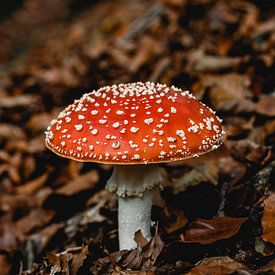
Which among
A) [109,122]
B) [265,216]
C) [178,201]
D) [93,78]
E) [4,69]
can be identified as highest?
[109,122]

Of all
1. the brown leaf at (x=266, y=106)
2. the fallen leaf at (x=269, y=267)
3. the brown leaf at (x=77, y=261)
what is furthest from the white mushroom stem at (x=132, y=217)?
the brown leaf at (x=266, y=106)

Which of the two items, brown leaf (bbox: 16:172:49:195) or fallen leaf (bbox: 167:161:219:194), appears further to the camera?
brown leaf (bbox: 16:172:49:195)

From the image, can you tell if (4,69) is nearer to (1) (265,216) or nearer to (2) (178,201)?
(2) (178,201)

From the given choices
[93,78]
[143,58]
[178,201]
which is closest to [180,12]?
[143,58]

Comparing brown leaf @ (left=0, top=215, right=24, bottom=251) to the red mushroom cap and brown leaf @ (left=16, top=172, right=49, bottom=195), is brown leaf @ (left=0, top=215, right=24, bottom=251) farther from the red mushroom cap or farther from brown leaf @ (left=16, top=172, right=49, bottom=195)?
the red mushroom cap

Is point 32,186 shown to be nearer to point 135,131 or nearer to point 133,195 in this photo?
point 133,195

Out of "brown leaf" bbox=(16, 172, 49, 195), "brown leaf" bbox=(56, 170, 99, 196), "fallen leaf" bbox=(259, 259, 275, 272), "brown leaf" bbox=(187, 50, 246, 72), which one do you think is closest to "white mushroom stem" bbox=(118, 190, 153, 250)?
"fallen leaf" bbox=(259, 259, 275, 272)
